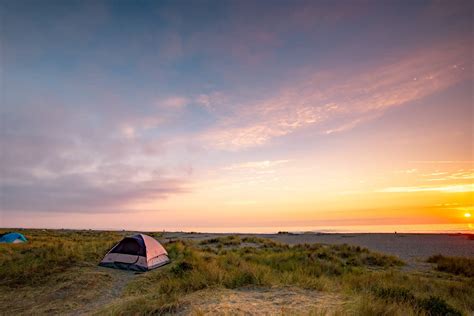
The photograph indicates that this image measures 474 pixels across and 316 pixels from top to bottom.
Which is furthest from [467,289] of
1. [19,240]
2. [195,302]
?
[19,240]

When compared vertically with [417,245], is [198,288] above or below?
above

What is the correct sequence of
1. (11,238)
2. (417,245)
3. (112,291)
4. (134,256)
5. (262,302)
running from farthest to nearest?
(11,238)
(417,245)
(134,256)
(112,291)
(262,302)

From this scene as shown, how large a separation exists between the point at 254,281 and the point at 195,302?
2854 millimetres

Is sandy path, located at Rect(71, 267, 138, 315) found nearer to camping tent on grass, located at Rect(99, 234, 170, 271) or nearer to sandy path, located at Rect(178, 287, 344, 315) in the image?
camping tent on grass, located at Rect(99, 234, 170, 271)

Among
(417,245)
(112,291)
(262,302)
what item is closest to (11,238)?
(112,291)

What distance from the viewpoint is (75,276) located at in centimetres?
1168

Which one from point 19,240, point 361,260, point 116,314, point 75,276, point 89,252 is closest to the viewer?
point 116,314

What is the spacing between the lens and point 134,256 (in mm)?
14188

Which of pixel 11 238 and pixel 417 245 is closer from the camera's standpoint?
pixel 417 245

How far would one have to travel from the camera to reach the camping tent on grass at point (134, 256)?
14.0m

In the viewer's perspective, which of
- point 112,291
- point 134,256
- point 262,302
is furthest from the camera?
point 134,256

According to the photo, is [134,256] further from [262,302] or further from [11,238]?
[11,238]

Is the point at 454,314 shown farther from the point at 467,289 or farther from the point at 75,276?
the point at 75,276

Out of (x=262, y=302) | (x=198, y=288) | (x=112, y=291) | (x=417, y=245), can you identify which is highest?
(x=262, y=302)
